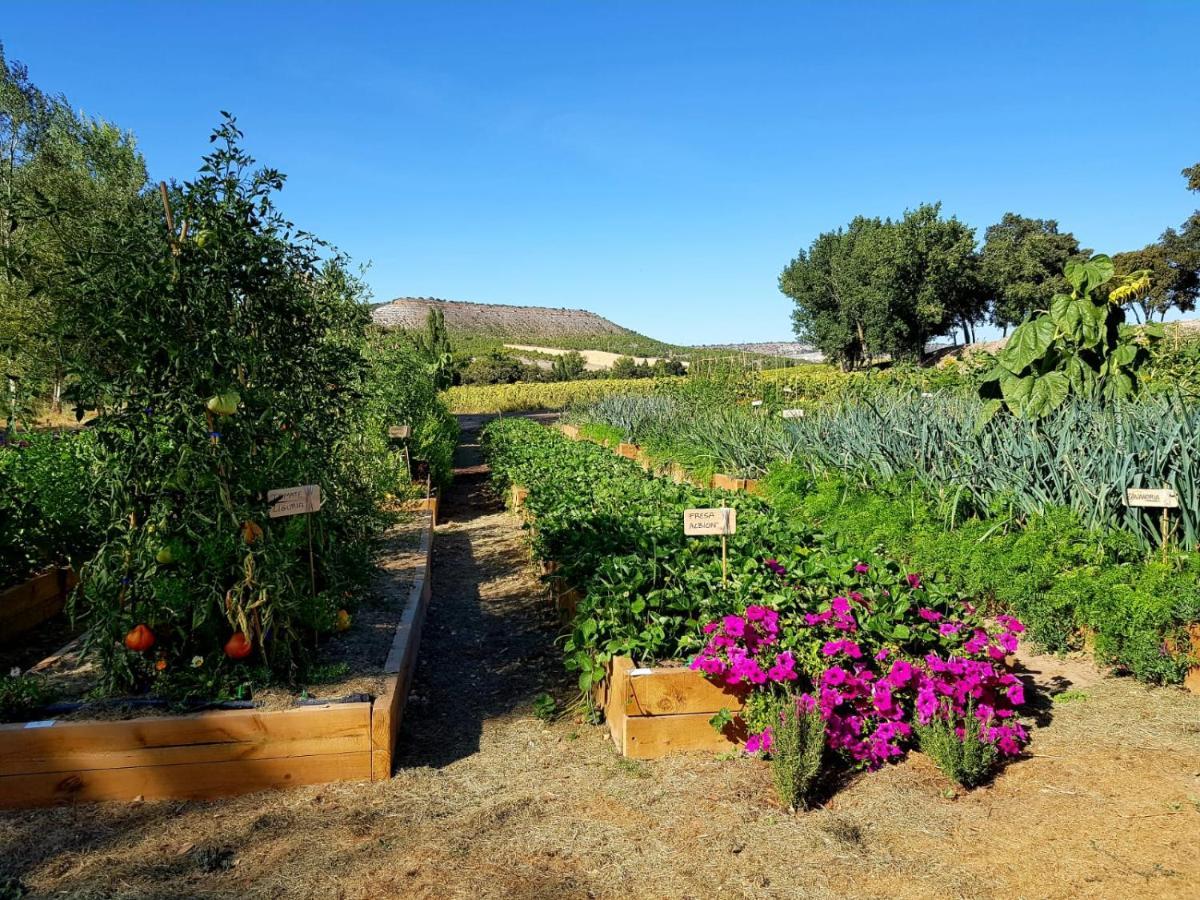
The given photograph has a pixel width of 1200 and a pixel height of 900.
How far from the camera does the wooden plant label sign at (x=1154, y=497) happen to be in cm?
437

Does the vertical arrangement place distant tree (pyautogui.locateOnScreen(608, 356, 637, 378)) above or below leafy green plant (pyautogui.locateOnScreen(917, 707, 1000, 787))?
above

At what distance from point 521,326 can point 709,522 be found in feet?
340

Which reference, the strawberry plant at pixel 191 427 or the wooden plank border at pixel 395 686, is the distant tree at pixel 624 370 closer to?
the wooden plank border at pixel 395 686

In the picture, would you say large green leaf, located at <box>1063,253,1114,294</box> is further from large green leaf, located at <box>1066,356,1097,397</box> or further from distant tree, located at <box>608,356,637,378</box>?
distant tree, located at <box>608,356,637,378</box>

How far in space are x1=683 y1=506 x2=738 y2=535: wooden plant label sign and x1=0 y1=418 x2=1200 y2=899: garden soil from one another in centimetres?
112

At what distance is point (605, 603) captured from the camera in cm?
398

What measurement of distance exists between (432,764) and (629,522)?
7.28 ft

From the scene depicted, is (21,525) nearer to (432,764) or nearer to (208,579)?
(208,579)

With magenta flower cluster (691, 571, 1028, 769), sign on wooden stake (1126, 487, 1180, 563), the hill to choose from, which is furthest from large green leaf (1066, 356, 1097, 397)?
the hill

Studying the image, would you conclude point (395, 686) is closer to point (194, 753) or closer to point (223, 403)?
point (194, 753)

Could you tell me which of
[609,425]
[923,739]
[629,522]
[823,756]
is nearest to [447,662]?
[629,522]

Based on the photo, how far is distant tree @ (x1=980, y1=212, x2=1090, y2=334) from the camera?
150ft

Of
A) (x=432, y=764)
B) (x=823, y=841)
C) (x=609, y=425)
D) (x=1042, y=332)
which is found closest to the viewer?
(x=823, y=841)

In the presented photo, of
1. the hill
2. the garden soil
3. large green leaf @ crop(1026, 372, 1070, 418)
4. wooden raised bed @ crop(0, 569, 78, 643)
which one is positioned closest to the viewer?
the garden soil
